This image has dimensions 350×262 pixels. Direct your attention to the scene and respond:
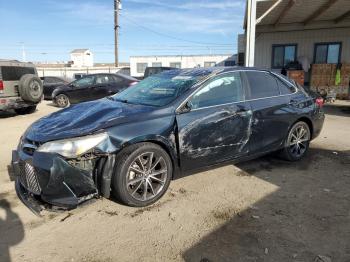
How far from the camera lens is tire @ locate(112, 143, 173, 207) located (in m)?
3.76

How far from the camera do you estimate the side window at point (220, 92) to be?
4.43 meters

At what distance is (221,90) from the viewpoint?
4680 millimetres

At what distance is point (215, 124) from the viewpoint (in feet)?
14.5

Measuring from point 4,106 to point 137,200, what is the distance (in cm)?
819

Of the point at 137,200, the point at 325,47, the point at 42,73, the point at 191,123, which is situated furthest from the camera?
the point at 42,73

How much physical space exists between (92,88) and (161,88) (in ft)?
30.3

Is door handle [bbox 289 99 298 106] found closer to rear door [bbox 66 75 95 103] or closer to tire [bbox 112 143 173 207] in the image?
tire [bbox 112 143 173 207]

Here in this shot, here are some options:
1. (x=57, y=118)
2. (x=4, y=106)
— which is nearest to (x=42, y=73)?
(x=4, y=106)

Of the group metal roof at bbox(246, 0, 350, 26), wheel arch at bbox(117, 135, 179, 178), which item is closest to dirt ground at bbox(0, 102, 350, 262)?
wheel arch at bbox(117, 135, 179, 178)

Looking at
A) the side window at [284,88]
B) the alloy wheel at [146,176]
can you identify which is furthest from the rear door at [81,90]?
the alloy wheel at [146,176]

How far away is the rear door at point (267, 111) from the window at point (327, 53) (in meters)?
12.6

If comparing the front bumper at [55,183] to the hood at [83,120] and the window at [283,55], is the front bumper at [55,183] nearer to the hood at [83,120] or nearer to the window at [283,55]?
the hood at [83,120]

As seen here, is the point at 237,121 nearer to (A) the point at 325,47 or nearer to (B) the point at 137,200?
(B) the point at 137,200

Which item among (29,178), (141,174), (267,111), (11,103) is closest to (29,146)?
(29,178)
